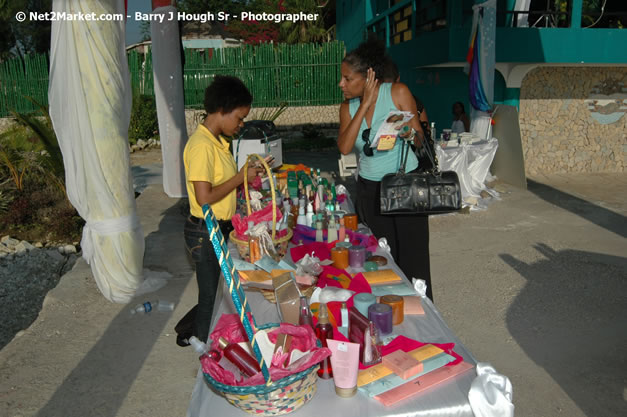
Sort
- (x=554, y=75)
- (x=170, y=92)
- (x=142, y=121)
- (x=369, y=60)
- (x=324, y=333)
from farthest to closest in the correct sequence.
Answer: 1. (x=142, y=121)
2. (x=554, y=75)
3. (x=170, y=92)
4. (x=369, y=60)
5. (x=324, y=333)

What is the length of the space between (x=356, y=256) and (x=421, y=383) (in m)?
1.05

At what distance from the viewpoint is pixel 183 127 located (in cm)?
752

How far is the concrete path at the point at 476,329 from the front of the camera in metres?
2.98

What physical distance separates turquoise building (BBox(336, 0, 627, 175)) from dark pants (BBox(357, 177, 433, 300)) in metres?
6.03

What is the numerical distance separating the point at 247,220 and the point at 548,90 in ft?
27.6

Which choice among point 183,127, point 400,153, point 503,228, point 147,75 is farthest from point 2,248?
point 147,75

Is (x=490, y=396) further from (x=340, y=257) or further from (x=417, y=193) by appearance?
(x=417, y=193)

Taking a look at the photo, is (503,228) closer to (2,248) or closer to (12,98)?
(2,248)

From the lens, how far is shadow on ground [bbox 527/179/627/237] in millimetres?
6164

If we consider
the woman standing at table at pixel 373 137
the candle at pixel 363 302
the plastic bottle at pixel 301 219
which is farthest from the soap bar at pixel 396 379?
the plastic bottle at pixel 301 219

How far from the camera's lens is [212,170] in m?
2.73

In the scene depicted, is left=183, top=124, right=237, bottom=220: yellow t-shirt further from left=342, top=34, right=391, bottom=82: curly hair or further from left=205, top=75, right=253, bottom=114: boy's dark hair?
left=342, top=34, right=391, bottom=82: curly hair

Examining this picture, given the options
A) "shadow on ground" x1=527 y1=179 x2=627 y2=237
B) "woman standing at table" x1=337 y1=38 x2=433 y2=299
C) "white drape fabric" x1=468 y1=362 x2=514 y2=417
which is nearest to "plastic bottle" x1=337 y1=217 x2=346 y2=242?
"woman standing at table" x1=337 y1=38 x2=433 y2=299

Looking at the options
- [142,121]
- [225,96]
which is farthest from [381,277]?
[142,121]
